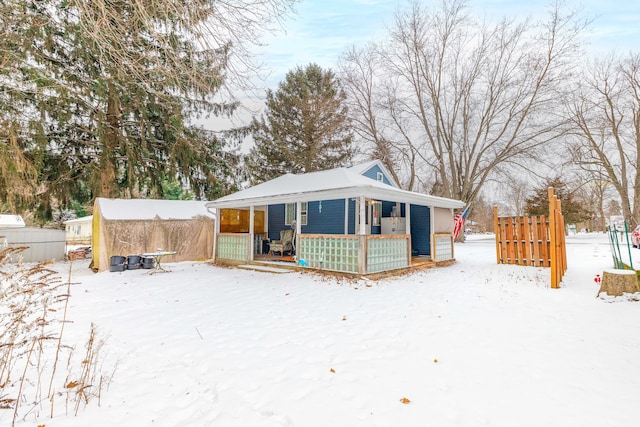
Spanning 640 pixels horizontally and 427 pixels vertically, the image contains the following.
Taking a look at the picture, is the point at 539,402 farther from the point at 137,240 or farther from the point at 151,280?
the point at 137,240

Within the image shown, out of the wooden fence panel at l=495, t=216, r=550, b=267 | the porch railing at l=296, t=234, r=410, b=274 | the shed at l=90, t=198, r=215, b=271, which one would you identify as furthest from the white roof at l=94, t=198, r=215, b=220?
the wooden fence panel at l=495, t=216, r=550, b=267

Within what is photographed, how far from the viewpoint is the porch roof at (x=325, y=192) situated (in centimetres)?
852

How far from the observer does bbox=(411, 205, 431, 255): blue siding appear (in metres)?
12.3

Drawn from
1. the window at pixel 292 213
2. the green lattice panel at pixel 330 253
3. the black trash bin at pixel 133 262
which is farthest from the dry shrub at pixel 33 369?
the window at pixel 292 213

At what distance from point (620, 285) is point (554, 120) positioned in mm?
19928


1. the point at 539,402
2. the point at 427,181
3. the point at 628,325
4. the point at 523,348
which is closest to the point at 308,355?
the point at 539,402

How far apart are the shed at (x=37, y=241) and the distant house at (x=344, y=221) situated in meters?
8.46

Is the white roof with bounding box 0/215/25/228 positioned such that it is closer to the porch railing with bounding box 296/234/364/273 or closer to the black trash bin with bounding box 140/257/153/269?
the black trash bin with bounding box 140/257/153/269

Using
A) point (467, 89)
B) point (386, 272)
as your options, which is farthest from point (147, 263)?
point (467, 89)

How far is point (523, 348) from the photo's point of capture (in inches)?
146

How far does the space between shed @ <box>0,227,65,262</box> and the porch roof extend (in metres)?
8.47

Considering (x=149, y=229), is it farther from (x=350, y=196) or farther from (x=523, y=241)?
(x=523, y=241)

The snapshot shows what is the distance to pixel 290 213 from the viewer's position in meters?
13.1

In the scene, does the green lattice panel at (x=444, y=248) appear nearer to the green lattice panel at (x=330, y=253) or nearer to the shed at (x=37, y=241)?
the green lattice panel at (x=330, y=253)
